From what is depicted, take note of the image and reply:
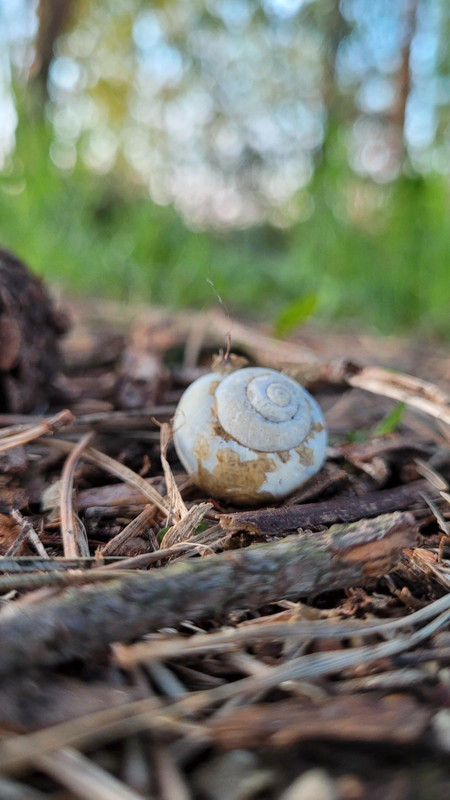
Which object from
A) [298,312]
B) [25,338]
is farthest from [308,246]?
[25,338]

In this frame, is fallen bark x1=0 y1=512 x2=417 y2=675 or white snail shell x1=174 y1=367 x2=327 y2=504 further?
white snail shell x1=174 y1=367 x2=327 y2=504

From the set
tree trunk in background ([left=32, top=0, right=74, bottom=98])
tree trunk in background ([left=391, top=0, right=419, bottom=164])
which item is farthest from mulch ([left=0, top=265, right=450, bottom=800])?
tree trunk in background ([left=391, top=0, right=419, bottom=164])

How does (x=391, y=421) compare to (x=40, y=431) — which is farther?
(x=391, y=421)

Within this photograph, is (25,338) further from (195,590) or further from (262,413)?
(195,590)

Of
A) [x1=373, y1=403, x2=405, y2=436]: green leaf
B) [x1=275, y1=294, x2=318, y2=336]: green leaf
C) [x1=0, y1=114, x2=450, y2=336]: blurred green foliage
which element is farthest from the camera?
[x1=0, y1=114, x2=450, y2=336]: blurred green foliage

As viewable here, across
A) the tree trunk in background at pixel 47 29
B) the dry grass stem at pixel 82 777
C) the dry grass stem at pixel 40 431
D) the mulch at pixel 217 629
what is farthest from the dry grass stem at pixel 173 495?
the tree trunk in background at pixel 47 29

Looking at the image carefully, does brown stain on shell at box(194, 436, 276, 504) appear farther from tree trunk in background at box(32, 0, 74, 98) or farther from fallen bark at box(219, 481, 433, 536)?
tree trunk in background at box(32, 0, 74, 98)

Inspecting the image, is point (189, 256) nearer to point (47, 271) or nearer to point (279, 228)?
point (47, 271)

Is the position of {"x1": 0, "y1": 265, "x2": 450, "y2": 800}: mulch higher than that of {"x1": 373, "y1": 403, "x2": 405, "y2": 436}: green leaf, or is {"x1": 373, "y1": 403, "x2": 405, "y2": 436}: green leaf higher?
{"x1": 0, "y1": 265, "x2": 450, "y2": 800}: mulch

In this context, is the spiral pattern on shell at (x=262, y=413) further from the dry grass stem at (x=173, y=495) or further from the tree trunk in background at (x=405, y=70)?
the tree trunk in background at (x=405, y=70)
